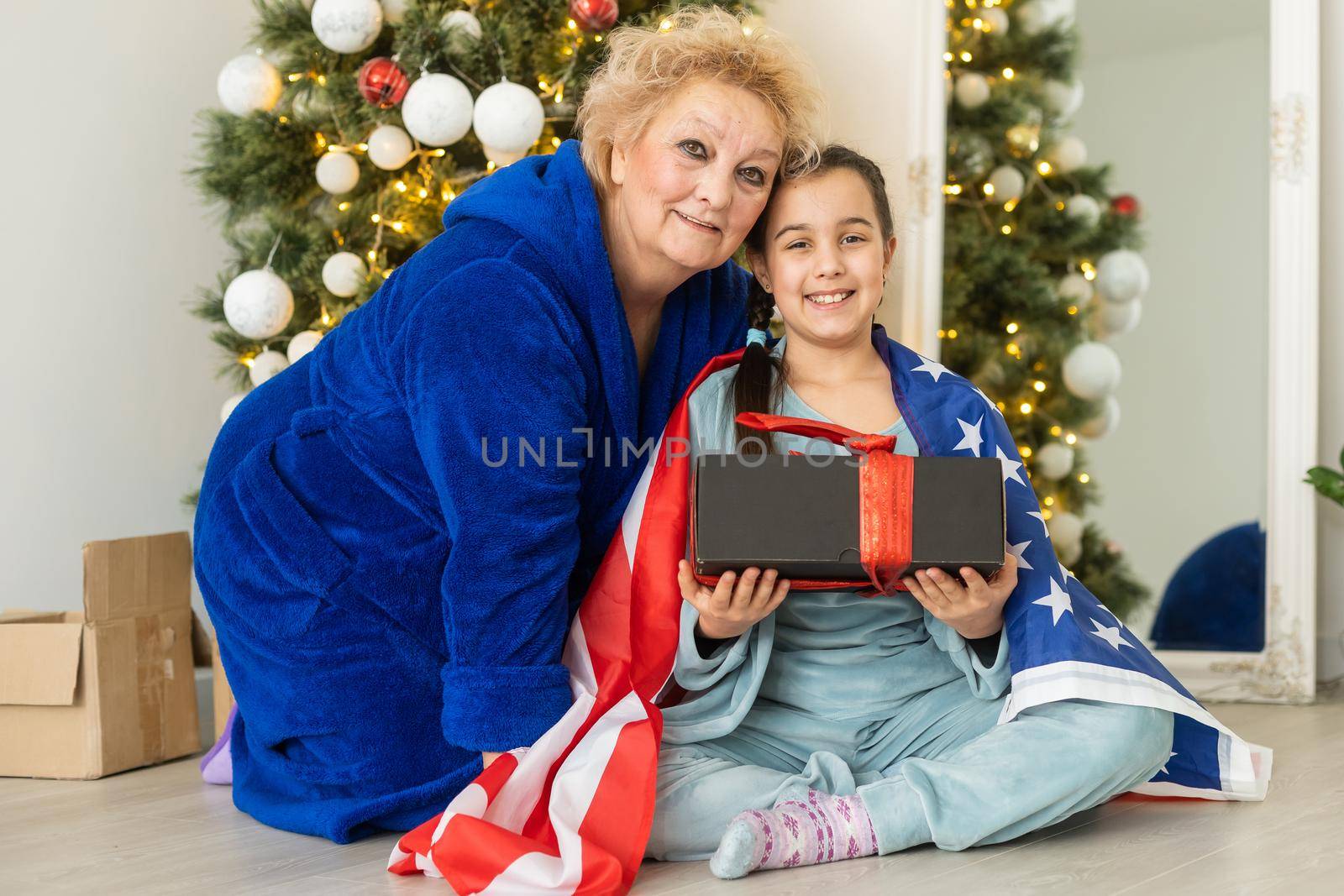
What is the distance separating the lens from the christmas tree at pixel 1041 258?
2787 millimetres

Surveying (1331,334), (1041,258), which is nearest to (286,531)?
(1041,258)

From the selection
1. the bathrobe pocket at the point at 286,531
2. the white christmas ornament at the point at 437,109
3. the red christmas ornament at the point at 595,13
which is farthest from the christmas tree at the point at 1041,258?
the bathrobe pocket at the point at 286,531

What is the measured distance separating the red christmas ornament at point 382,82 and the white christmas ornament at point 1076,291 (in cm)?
144

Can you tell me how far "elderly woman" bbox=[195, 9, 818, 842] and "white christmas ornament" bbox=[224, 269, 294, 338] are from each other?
2.24 ft

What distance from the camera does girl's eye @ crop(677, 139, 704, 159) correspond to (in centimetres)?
162

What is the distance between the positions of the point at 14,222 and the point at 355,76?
0.68 metres

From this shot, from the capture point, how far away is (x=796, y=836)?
139cm

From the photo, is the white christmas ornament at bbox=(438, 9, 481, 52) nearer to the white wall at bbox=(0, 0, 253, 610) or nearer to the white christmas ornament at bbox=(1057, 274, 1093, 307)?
the white wall at bbox=(0, 0, 253, 610)

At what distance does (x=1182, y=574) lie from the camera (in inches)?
108

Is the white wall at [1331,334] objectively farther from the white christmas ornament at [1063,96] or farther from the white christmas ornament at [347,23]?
the white christmas ornament at [347,23]

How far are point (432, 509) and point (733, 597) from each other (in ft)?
1.39

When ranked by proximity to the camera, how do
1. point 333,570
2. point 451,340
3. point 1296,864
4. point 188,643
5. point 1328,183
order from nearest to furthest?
point 1296,864 → point 451,340 → point 333,570 → point 188,643 → point 1328,183

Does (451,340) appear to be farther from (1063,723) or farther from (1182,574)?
(1182,574)

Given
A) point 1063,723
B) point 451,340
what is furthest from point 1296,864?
point 451,340
